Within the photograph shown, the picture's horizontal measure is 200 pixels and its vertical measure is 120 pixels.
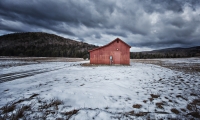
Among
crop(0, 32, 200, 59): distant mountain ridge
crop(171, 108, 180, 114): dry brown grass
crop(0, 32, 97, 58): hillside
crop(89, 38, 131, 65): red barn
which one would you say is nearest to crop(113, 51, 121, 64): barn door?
crop(89, 38, 131, 65): red barn

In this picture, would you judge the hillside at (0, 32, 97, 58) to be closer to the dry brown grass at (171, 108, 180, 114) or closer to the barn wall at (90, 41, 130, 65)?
the barn wall at (90, 41, 130, 65)

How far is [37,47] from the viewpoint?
117 m

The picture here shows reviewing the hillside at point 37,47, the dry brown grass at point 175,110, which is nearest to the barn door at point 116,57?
the dry brown grass at point 175,110

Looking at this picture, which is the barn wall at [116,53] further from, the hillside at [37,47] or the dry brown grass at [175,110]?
the hillside at [37,47]

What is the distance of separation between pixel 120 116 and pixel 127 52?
19153mm

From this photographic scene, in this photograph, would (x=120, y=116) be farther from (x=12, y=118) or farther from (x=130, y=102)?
(x=12, y=118)

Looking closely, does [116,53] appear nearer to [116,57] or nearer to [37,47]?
[116,57]

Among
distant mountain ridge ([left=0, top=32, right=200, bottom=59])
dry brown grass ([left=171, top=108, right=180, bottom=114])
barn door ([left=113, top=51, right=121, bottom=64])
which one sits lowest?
dry brown grass ([left=171, top=108, right=180, bottom=114])

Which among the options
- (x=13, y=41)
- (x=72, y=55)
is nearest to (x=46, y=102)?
(x=72, y=55)

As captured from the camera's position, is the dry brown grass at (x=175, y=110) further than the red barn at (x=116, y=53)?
No

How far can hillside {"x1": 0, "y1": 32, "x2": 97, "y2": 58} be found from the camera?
80.6m

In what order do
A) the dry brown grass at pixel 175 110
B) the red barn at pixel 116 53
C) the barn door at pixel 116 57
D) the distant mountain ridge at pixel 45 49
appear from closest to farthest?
the dry brown grass at pixel 175 110
the red barn at pixel 116 53
the barn door at pixel 116 57
the distant mountain ridge at pixel 45 49

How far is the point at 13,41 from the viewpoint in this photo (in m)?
134

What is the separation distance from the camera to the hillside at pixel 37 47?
80562 millimetres
